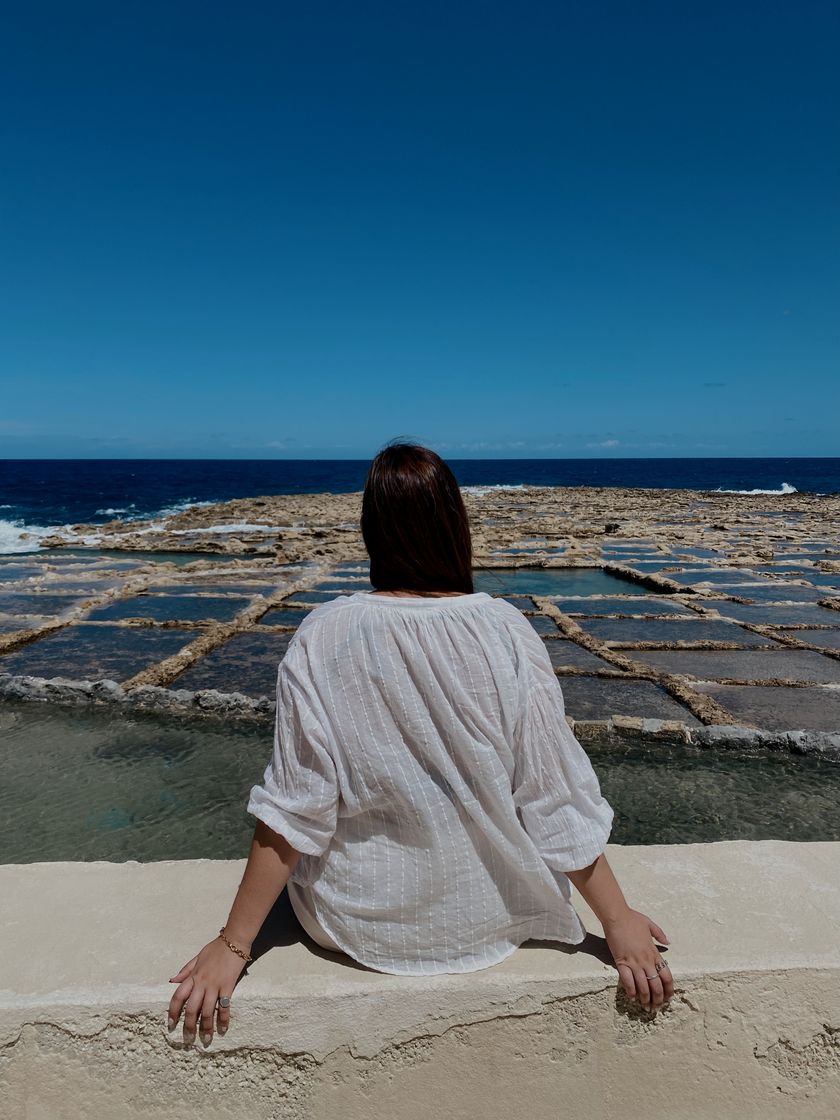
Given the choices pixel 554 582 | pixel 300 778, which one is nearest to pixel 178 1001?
pixel 300 778

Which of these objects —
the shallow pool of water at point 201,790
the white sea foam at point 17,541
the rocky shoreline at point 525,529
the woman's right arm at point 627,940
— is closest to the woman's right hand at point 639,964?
the woman's right arm at point 627,940

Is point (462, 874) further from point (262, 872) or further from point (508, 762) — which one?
point (262, 872)

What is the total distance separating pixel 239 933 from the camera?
1.42 metres

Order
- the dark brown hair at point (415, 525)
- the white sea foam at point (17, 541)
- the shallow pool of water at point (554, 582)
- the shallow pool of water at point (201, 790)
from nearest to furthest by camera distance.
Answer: the dark brown hair at point (415, 525), the shallow pool of water at point (201, 790), the shallow pool of water at point (554, 582), the white sea foam at point (17, 541)

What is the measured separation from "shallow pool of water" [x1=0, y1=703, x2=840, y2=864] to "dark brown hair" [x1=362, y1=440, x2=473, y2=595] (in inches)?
96.8

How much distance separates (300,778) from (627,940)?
28.3 inches

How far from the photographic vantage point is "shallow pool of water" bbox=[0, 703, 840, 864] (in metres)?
3.61

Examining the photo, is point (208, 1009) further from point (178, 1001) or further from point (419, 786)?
point (419, 786)

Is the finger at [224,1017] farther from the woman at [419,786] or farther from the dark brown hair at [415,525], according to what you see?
the dark brown hair at [415,525]

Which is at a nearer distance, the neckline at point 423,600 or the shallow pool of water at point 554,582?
the neckline at point 423,600

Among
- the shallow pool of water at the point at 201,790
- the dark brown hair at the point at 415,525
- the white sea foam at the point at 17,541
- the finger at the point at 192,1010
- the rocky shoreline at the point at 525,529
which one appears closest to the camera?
the finger at the point at 192,1010

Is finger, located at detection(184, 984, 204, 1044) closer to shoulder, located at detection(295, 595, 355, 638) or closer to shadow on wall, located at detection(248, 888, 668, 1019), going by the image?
shadow on wall, located at detection(248, 888, 668, 1019)

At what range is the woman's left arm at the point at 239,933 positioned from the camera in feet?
4.56

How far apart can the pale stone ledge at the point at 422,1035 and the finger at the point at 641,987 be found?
2.0 inches
